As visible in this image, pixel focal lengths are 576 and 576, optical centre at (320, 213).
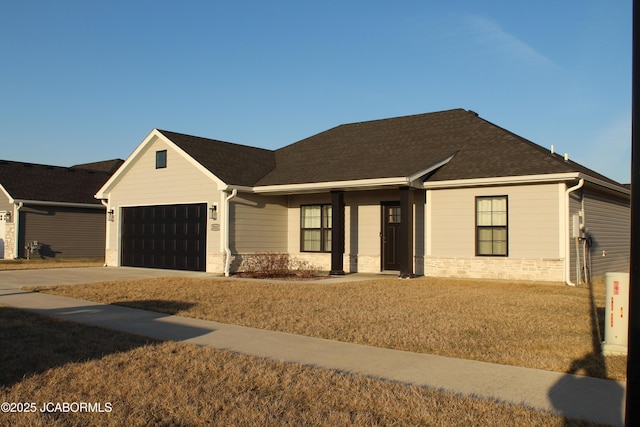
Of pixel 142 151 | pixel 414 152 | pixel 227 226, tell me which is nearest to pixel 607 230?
pixel 414 152

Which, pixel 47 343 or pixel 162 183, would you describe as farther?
pixel 162 183

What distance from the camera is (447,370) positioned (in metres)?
6.43

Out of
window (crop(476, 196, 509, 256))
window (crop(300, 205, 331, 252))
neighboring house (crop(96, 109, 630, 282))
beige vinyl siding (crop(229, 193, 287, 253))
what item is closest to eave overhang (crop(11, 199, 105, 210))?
neighboring house (crop(96, 109, 630, 282))

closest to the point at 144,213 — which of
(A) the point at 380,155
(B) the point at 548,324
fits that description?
(A) the point at 380,155

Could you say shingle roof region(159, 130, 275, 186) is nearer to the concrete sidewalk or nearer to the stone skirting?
the stone skirting

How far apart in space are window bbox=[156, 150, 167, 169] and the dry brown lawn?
19.9ft

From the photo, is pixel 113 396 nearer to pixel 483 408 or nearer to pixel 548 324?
pixel 483 408

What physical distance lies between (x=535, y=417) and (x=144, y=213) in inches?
765

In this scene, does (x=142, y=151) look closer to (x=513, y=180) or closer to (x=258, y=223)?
(x=258, y=223)

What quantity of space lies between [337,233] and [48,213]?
16883 millimetres

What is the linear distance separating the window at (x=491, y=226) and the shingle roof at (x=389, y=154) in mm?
937

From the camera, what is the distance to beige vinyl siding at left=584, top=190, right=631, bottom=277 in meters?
17.9

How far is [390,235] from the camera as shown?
19.3m

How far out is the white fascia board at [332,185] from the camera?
1687cm
